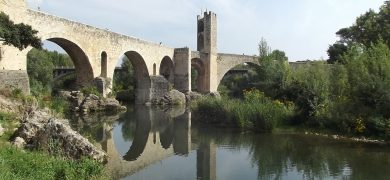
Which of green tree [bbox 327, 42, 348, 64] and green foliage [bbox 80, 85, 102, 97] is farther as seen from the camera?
green tree [bbox 327, 42, 348, 64]

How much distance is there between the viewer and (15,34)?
13.8 m

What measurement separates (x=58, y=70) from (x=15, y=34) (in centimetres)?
3310

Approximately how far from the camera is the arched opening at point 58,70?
2464 cm

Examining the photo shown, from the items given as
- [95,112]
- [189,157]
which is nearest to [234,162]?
[189,157]

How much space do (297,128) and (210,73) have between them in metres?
27.7

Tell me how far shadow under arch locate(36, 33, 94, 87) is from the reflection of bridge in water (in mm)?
6801

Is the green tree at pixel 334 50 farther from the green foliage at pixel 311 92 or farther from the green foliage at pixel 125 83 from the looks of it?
the green foliage at pixel 311 92

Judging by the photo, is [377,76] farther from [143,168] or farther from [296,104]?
[143,168]

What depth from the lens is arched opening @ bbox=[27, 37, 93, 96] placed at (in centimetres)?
2464

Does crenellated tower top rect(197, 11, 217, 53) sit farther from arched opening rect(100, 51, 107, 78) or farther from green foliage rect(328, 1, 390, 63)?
arched opening rect(100, 51, 107, 78)

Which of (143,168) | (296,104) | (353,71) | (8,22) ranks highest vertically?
(8,22)

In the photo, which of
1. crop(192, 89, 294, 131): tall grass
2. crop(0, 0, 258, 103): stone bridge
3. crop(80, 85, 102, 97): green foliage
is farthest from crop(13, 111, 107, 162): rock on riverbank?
crop(80, 85, 102, 97): green foliage

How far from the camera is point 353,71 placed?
15.2 m

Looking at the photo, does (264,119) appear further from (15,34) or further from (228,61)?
(228,61)
